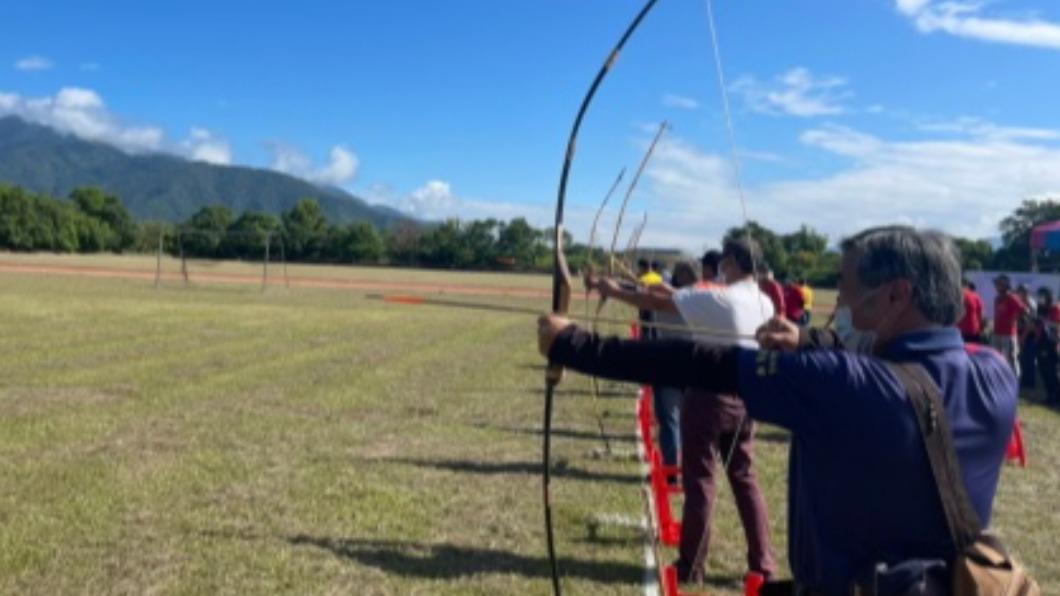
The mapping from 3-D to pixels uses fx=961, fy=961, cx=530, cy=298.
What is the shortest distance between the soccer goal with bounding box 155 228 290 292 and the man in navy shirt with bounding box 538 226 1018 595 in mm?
46444

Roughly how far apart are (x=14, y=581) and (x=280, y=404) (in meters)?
6.74

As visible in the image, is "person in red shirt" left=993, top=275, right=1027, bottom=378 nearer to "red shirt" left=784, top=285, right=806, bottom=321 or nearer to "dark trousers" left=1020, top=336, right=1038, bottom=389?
"dark trousers" left=1020, top=336, right=1038, bottom=389

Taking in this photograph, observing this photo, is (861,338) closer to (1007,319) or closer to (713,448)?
(713,448)

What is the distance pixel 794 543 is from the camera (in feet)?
8.30

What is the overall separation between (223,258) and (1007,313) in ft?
233

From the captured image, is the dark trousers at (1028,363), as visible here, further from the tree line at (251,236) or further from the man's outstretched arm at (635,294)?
the tree line at (251,236)

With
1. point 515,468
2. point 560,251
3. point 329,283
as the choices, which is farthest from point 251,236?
point 560,251

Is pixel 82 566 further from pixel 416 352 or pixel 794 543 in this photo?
pixel 416 352

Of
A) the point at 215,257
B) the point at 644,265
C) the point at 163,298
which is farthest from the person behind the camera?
the point at 215,257

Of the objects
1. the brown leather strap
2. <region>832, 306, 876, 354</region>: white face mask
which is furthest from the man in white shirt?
the brown leather strap

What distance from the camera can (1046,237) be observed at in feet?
72.7

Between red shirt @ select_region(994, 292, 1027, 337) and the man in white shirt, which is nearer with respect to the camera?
the man in white shirt

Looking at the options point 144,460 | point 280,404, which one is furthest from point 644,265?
point 144,460

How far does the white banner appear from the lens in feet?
64.3
